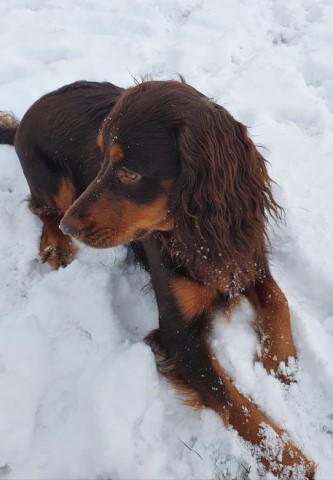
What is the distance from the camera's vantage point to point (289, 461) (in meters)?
2.21

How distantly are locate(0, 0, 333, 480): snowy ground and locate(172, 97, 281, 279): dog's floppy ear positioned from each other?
2.03ft

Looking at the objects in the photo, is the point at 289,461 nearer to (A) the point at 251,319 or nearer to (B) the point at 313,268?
(A) the point at 251,319

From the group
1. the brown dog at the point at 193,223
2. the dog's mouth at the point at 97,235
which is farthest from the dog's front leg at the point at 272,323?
the dog's mouth at the point at 97,235

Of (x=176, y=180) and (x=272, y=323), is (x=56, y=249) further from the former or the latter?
(x=272, y=323)

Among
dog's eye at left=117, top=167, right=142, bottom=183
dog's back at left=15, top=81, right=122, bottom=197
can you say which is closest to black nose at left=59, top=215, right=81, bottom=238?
dog's eye at left=117, top=167, right=142, bottom=183

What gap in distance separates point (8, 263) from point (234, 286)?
1.68 meters

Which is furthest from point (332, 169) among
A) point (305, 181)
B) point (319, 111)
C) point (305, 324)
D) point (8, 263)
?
point (8, 263)

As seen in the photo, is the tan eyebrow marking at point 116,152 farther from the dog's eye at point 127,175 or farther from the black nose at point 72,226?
the black nose at point 72,226

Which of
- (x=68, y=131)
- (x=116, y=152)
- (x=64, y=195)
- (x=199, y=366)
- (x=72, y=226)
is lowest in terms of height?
(x=64, y=195)

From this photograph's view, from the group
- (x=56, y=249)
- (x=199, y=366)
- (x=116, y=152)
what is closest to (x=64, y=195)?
(x=56, y=249)

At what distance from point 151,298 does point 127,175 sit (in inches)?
44.0

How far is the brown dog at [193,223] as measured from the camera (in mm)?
2158

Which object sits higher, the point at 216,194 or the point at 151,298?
the point at 216,194

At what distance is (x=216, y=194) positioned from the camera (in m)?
2.21
